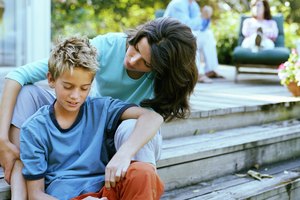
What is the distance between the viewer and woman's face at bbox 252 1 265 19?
18.2ft

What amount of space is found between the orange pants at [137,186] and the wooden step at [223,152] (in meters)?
0.66

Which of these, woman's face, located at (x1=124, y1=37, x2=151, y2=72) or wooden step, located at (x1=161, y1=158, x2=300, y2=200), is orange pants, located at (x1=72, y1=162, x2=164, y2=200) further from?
wooden step, located at (x1=161, y1=158, x2=300, y2=200)

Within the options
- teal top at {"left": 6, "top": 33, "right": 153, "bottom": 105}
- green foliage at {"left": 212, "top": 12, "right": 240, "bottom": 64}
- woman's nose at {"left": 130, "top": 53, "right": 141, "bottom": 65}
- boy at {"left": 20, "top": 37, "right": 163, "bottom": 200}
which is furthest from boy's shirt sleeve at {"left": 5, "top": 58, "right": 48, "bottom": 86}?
green foliage at {"left": 212, "top": 12, "right": 240, "bottom": 64}

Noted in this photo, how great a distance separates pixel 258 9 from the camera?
5.55 m

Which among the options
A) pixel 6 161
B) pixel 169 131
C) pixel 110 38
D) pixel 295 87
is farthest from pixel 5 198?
pixel 295 87

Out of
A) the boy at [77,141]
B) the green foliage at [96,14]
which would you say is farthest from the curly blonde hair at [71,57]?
the green foliage at [96,14]

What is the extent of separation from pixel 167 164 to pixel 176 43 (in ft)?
2.60

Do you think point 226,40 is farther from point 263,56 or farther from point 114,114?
point 114,114

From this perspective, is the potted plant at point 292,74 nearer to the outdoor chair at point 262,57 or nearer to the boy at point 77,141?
the outdoor chair at point 262,57

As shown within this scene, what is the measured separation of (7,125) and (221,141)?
1.35m

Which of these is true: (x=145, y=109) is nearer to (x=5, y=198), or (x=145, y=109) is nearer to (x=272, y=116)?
(x=5, y=198)

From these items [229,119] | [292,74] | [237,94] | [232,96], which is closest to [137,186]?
[229,119]

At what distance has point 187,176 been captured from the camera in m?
2.51

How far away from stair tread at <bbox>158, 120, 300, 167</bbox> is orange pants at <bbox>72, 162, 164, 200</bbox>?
2.15 ft
